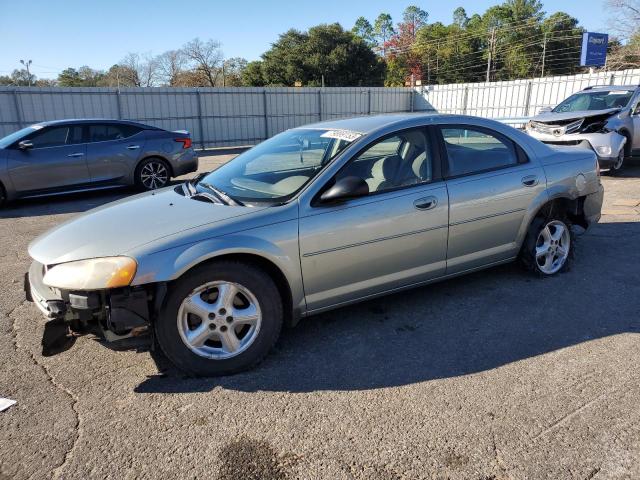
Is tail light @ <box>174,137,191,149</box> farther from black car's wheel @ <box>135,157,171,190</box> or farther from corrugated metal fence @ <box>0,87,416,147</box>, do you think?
corrugated metal fence @ <box>0,87,416,147</box>

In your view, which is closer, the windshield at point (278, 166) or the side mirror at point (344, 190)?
the side mirror at point (344, 190)

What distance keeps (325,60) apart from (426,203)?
45.2 m

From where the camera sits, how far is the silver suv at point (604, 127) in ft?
33.6


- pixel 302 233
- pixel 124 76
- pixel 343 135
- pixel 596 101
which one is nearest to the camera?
pixel 302 233

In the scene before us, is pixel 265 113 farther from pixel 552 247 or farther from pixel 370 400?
pixel 370 400

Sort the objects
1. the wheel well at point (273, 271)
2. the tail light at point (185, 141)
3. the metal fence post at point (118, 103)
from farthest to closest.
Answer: the metal fence post at point (118, 103) < the tail light at point (185, 141) < the wheel well at point (273, 271)

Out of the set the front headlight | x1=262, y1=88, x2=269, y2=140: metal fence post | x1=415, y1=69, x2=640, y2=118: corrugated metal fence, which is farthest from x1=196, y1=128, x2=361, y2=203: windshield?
x1=262, y1=88, x2=269, y2=140: metal fence post

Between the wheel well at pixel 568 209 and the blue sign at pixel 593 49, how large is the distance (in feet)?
109

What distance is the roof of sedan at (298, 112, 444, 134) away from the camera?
12.9 feet

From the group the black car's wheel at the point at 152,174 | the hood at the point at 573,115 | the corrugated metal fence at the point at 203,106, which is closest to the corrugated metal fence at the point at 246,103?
the corrugated metal fence at the point at 203,106

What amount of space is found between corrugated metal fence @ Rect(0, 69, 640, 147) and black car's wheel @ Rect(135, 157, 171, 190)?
8.68m

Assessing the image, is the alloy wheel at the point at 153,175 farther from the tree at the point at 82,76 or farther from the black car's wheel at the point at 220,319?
the tree at the point at 82,76

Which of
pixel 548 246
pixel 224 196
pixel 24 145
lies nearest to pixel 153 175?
pixel 24 145

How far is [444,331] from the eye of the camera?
12.2 ft
